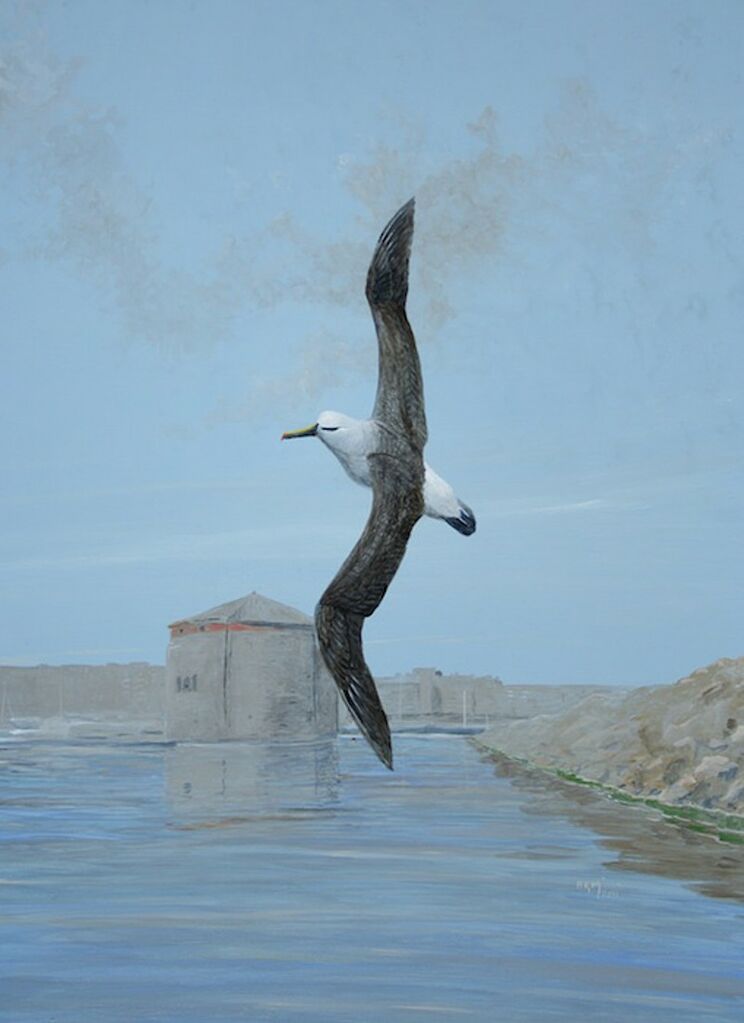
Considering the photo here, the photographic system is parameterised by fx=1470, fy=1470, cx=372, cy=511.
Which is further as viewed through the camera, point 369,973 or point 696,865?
point 696,865

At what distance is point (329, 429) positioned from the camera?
7.09 m

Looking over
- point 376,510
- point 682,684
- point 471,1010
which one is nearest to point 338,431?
point 376,510

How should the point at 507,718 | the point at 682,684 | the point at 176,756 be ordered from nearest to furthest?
the point at 682,684 < the point at 176,756 < the point at 507,718

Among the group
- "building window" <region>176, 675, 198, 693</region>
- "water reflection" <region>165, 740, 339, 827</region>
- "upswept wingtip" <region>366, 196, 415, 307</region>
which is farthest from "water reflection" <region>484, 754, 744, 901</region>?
"building window" <region>176, 675, 198, 693</region>

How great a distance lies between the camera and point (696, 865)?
11625 millimetres

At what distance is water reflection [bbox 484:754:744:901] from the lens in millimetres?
11102

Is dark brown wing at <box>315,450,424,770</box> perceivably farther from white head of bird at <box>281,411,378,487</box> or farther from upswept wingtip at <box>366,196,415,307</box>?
upswept wingtip at <box>366,196,415,307</box>

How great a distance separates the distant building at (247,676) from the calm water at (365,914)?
23450mm

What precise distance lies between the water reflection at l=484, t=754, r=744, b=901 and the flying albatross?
14.2 feet

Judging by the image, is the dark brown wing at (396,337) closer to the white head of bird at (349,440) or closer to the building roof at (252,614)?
the white head of bird at (349,440)

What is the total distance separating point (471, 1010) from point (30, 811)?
469 inches

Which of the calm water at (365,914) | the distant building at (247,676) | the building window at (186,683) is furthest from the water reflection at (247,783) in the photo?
the building window at (186,683)

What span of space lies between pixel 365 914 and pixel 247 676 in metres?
32.3

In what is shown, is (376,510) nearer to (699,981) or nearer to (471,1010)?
(471,1010)
